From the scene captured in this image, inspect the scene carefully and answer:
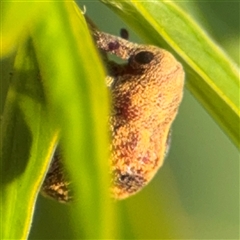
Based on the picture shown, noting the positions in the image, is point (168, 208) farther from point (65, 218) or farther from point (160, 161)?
point (160, 161)

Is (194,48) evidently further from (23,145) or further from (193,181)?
(193,181)

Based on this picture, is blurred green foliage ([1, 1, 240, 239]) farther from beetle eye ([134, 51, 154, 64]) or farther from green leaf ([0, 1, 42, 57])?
green leaf ([0, 1, 42, 57])

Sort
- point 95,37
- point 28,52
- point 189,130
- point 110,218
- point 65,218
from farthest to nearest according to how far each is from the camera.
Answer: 1. point 189,130
2. point 65,218
3. point 95,37
4. point 28,52
5. point 110,218

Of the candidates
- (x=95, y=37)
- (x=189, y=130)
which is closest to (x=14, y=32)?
(x=95, y=37)

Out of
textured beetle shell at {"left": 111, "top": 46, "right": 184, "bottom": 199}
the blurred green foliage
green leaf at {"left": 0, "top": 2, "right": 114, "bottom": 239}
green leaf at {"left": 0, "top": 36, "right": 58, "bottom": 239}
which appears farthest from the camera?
the blurred green foliage

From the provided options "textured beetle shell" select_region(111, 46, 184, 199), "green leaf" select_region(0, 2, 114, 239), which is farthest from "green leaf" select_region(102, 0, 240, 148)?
"green leaf" select_region(0, 2, 114, 239)
